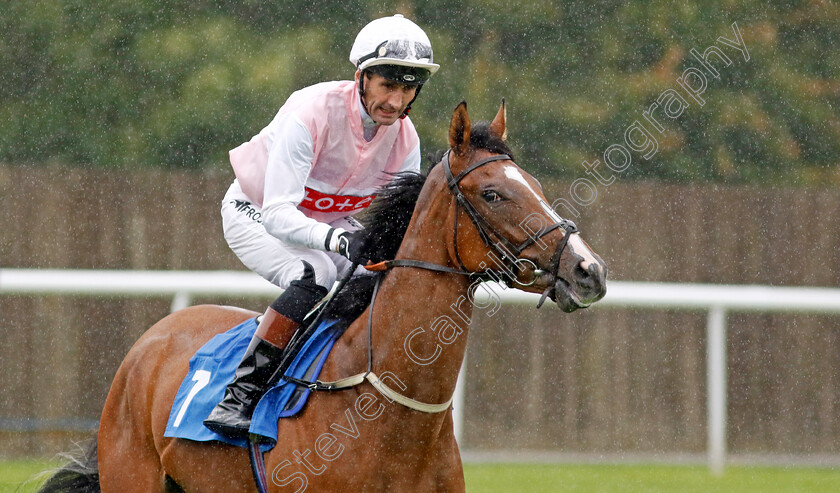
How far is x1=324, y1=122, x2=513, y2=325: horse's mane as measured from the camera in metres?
3.65

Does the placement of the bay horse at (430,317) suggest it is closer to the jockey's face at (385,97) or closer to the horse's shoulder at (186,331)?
the jockey's face at (385,97)

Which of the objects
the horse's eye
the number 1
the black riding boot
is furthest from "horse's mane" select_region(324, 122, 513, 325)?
the number 1

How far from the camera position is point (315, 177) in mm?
4086

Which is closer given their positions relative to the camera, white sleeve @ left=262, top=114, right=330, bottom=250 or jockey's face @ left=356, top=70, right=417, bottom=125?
white sleeve @ left=262, top=114, right=330, bottom=250

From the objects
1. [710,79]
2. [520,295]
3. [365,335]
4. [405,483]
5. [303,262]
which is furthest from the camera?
[710,79]

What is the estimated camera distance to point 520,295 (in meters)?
7.14

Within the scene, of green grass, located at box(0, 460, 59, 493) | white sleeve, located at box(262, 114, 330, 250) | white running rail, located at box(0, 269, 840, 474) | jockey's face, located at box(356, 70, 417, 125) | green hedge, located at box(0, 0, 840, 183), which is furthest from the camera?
green hedge, located at box(0, 0, 840, 183)

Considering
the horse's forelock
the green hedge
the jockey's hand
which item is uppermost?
the green hedge

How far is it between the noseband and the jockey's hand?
0.36 m

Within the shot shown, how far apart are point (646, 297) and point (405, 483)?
15.1 ft

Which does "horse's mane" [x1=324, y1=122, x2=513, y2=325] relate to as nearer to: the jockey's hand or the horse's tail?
the jockey's hand

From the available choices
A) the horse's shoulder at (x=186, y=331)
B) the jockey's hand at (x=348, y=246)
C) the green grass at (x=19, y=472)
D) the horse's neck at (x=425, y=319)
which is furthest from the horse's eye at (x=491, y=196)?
the green grass at (x=19, y=472)

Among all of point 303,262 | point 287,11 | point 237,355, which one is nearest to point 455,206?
point 303,262

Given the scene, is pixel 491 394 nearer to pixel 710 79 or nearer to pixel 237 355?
pixel 710 79
